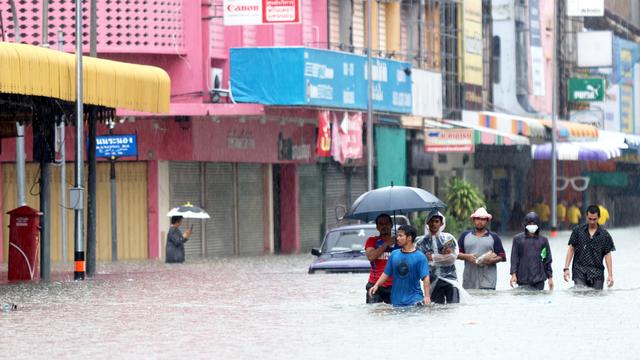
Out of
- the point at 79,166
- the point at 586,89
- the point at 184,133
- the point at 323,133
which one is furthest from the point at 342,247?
the point at 586,89

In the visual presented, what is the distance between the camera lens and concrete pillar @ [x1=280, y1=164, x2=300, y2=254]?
2103 inches

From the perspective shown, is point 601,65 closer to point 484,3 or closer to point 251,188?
point 484,3

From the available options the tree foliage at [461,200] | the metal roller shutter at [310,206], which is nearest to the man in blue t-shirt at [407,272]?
the metal roller shutter at [310,206]

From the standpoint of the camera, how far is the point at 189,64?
47.4 meters

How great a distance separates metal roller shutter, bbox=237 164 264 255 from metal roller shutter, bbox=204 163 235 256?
0.48 metres

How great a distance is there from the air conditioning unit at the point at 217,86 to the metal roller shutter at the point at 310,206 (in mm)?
6126

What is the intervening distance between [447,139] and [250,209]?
8.58 metres

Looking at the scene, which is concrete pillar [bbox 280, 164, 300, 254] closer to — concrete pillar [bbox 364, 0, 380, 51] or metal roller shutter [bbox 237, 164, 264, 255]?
metal roller shutter [bbox 237, 164, 264, 255]

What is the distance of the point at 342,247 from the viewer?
33812 millimetres

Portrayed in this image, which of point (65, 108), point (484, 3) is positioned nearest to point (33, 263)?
point (65, 108)

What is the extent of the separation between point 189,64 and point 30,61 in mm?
17430

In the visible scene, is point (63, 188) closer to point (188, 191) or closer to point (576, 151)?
point (188, 191)

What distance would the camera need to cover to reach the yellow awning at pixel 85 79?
29.5 m

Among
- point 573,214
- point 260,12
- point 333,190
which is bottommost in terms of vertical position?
point 573,214
